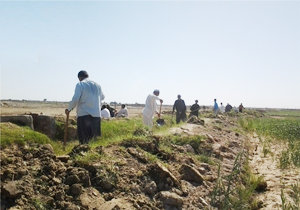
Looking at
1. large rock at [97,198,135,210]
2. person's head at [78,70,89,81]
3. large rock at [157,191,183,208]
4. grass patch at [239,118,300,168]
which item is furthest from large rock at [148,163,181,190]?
grass patch at [239,118,300,168]

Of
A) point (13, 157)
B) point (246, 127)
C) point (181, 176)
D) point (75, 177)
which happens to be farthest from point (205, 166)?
point (246, 127)

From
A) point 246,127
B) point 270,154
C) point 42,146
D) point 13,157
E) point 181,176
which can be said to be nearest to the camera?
point 13,157

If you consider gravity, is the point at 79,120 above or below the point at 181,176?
above

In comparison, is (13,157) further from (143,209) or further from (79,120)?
(79,120)

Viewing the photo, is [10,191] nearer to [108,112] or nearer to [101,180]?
[101,180]

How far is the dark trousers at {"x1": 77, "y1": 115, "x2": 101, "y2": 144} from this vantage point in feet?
21.3

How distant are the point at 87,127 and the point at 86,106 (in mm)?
435

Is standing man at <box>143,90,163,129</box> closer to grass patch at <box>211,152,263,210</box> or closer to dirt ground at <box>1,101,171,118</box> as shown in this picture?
dirt ground at <box>1,101,171,118</box>

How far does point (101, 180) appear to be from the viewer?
4098mm

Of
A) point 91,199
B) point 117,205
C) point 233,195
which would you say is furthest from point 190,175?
point 91,199

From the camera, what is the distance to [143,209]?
392 centimetres

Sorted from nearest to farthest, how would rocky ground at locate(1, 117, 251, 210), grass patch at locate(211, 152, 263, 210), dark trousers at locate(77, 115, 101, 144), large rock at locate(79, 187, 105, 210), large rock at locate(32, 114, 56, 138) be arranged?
rocky ground at locate(1, 117, 251, 210) → large rock at locate(79, 187, 105, 210) → grass patch at locate(211, 152, 263, 210) → dark trousers at locate(77, 115, 101, 144) → large rock at locate(32, 114, 56, 138)

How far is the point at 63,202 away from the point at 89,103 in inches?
123

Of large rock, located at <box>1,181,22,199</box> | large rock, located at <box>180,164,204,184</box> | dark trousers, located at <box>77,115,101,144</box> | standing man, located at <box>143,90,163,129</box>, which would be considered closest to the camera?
large rock, located at <box>1,181,22,199</box>
